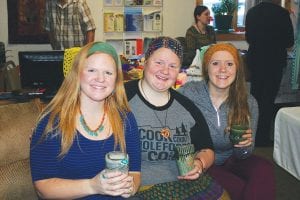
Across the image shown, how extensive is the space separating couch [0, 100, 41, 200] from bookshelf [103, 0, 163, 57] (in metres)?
3.45

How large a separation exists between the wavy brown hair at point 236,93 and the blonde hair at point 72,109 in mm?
665

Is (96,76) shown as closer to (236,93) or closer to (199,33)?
(236,93)

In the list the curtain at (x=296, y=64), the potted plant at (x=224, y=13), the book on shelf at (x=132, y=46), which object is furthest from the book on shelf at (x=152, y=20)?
the curtain at (x=296, y=64)


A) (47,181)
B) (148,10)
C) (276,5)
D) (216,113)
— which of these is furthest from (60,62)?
(148,10)

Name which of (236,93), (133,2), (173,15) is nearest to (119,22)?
(133,2)

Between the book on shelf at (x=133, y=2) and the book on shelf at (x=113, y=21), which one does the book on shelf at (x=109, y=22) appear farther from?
the book on shelf at (x=133, y=2)

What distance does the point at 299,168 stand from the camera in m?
2.38

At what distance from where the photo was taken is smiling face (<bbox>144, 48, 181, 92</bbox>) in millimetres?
1832

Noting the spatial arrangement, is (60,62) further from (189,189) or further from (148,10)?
(148,10)

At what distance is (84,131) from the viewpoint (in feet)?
5.11

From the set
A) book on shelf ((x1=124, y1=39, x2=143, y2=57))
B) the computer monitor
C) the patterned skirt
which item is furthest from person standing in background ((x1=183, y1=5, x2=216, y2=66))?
the patterned skirt

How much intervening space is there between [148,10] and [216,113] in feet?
11.1

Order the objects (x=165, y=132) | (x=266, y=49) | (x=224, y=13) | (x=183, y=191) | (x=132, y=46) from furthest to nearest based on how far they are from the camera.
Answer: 1. (x=224, y=13)
2. (x=132, y=46)
3. (x=266, y=49)
4. (x=165, y=132)
5. (x=183, y=191)

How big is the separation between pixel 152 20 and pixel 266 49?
1745 mm
